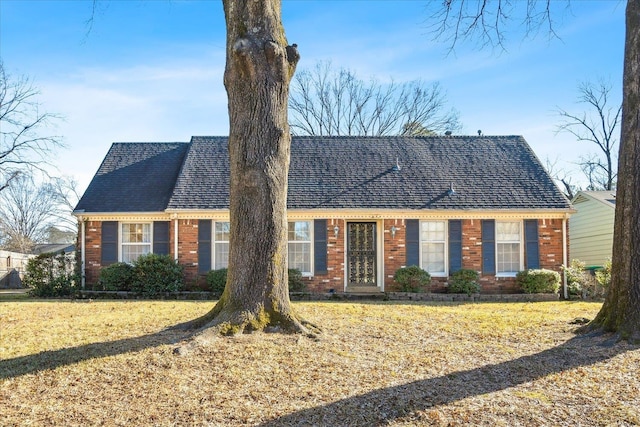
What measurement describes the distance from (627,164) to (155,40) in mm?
9018

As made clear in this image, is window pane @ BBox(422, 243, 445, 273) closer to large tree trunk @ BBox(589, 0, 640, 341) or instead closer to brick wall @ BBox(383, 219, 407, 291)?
brick wall @ BBox(383, 219, 407, 291)

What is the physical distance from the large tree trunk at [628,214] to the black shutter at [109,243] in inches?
526

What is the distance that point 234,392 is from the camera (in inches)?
210

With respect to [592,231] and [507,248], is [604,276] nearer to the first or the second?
[507,248]

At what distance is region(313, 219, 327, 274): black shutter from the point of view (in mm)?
16422

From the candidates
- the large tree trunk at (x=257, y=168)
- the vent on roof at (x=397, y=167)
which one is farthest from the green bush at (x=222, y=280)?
the large tree trunk at (x=257, y=168)

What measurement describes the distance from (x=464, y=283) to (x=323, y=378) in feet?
36.1

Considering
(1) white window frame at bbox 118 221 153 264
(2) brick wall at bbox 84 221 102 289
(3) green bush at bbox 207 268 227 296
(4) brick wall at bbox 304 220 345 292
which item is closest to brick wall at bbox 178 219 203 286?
(3) green bush at bbox 207 268 227 296

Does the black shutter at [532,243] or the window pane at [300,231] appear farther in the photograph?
the window pane at [300,231]

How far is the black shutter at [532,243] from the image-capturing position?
1648 centimetres

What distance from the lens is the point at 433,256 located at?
54.5 feet

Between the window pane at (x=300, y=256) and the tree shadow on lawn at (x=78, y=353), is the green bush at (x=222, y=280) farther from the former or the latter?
the tree shadow on lawn at (x=78, y=353)

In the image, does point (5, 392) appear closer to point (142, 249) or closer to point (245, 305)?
point (245, 305)

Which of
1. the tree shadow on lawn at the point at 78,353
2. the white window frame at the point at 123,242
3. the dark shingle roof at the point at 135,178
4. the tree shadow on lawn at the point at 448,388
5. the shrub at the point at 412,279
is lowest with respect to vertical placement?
the tree shadow on lawn at the point at 448,388
